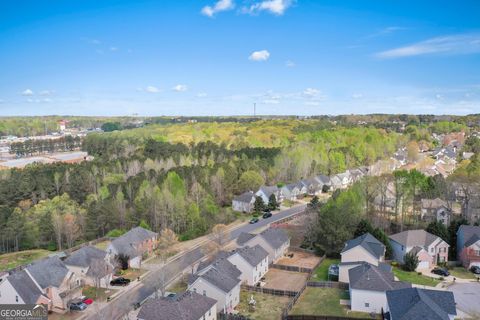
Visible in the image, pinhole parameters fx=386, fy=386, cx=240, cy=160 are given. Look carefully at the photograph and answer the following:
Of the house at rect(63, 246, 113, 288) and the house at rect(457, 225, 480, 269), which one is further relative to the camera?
the house at rect(457, 225, 480, 269)

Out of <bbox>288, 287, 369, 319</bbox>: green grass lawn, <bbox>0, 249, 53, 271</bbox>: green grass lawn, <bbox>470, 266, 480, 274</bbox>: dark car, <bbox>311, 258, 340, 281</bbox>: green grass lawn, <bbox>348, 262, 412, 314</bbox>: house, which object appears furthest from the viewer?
<bbox>0, 249, 53, 271</bbox>: green grass lawn

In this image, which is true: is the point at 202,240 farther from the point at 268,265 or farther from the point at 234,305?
the point at 234,305

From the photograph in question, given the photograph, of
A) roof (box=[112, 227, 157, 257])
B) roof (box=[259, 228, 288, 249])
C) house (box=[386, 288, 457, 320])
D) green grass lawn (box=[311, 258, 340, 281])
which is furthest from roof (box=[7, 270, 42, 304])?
house (box=[386, 288, 457, 320])

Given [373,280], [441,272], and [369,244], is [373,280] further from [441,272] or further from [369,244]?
[441,272]

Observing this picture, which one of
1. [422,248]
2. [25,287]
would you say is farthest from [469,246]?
[25,287]

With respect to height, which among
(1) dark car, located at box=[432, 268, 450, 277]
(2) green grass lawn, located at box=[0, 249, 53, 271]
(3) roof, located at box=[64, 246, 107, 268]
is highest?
(3) roof, located at box=[64, 246, 107, 268]

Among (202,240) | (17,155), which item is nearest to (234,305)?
(202,240)

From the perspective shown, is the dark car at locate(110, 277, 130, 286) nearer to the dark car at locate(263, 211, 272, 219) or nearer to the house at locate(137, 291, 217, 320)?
the house at locate(137, 291, 217, 320)
